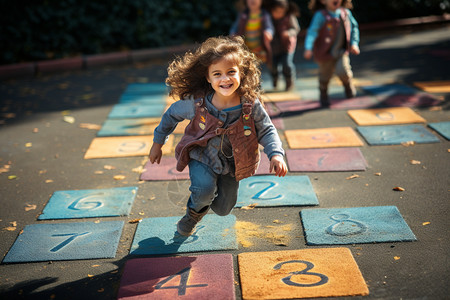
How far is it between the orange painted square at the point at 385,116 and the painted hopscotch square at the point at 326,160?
38.9 inches

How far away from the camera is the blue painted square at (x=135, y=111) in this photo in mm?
6680

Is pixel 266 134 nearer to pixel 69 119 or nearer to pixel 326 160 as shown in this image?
pixel 326 160

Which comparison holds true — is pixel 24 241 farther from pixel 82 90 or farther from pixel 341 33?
pixel 82 90

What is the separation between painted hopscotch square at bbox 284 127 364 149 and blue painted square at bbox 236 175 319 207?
0.86 m

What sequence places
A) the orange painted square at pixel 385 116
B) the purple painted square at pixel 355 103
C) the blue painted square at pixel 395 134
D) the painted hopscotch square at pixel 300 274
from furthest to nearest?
the purple painted square at pixel 355 103
the orange painted square at pixel 385 116
the blue painted square at pixel 395 134
the painted hopscotch square at pixel 300 274

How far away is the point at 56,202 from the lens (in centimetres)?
420

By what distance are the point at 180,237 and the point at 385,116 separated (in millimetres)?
3490

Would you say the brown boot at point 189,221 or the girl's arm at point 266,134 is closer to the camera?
the girl's arm at point 266,134

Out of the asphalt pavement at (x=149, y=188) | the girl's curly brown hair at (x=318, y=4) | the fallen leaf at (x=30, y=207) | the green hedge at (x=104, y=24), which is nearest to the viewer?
the asphalt pavement at (x=149, y=188)

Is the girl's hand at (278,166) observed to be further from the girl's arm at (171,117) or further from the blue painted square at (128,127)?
the blue painted square at (128,127)

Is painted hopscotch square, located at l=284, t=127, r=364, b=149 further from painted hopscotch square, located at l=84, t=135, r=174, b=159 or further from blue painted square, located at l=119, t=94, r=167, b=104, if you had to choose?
blue painted square, located at l=119, t=94, r=167, b=104

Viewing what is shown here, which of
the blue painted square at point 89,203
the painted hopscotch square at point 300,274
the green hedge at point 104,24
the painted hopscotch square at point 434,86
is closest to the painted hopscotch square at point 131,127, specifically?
the blue painted square at point 89,203

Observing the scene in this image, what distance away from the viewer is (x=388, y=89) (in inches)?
290

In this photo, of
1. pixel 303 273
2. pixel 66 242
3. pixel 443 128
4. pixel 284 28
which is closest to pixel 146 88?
pixel 284 28
